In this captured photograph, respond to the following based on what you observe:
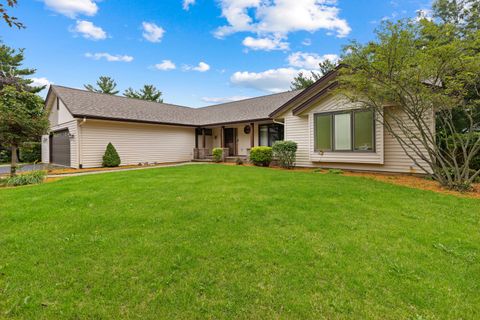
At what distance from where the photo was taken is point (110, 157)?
1332 cm

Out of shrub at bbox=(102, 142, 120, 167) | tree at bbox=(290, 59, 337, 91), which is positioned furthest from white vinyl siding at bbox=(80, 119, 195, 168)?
tree at bbox=(290, 59, 337, 91)

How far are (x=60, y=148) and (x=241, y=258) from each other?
16.9 m

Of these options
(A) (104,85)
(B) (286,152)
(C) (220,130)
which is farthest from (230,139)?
(A) (104,85)

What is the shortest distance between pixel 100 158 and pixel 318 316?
47.1 ft

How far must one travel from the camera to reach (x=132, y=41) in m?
17.1

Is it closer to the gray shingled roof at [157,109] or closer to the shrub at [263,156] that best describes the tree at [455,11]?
the gray shingled roof at [157,109]

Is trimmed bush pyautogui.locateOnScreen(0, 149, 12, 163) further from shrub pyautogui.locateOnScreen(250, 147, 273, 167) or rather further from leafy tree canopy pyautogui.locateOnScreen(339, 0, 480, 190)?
leafy tree canopy pyautogui.locateOnScreen(339, 0, 480, 190)

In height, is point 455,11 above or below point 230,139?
above

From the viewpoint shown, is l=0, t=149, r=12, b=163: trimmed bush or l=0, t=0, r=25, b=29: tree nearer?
l=0, t=0, r=25, b=29: tree

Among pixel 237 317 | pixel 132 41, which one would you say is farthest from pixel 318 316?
pixel 132 41

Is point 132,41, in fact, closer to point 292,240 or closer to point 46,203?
point 46,203

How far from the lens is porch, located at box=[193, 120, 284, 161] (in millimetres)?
15492

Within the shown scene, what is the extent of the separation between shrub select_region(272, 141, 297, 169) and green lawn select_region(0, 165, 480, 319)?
599 cm

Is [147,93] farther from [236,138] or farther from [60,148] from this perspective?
[236,138]
